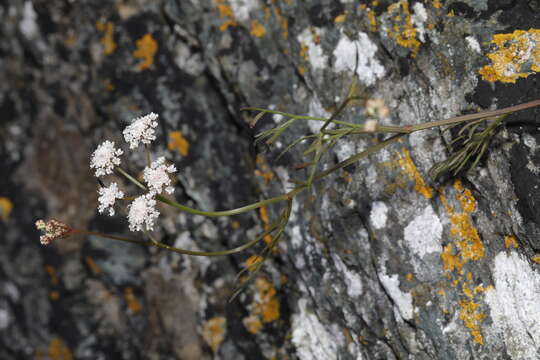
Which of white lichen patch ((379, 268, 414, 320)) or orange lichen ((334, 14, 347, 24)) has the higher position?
orange lichen ((334, 14, 347, 24))

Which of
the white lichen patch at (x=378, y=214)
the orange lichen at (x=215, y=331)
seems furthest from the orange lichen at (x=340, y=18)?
the orange lichen at (x=215, y=331)

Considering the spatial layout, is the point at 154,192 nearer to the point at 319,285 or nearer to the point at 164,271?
the point at 319,285

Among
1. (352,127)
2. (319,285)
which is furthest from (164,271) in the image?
(352,127)

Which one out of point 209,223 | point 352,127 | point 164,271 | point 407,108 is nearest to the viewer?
point 352,127

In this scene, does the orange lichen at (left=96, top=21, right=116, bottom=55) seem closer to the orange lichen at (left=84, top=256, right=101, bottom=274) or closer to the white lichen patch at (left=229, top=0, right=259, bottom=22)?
the white lichen patch at (left=229, top=0, right=259, bottom=22)

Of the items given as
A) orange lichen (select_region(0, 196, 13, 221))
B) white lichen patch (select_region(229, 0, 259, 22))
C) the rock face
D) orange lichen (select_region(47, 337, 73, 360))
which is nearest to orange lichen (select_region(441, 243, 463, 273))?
the rock face

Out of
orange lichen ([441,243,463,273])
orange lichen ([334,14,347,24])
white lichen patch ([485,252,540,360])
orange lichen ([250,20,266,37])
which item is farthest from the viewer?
orange lichen ([250,20,266,37])
